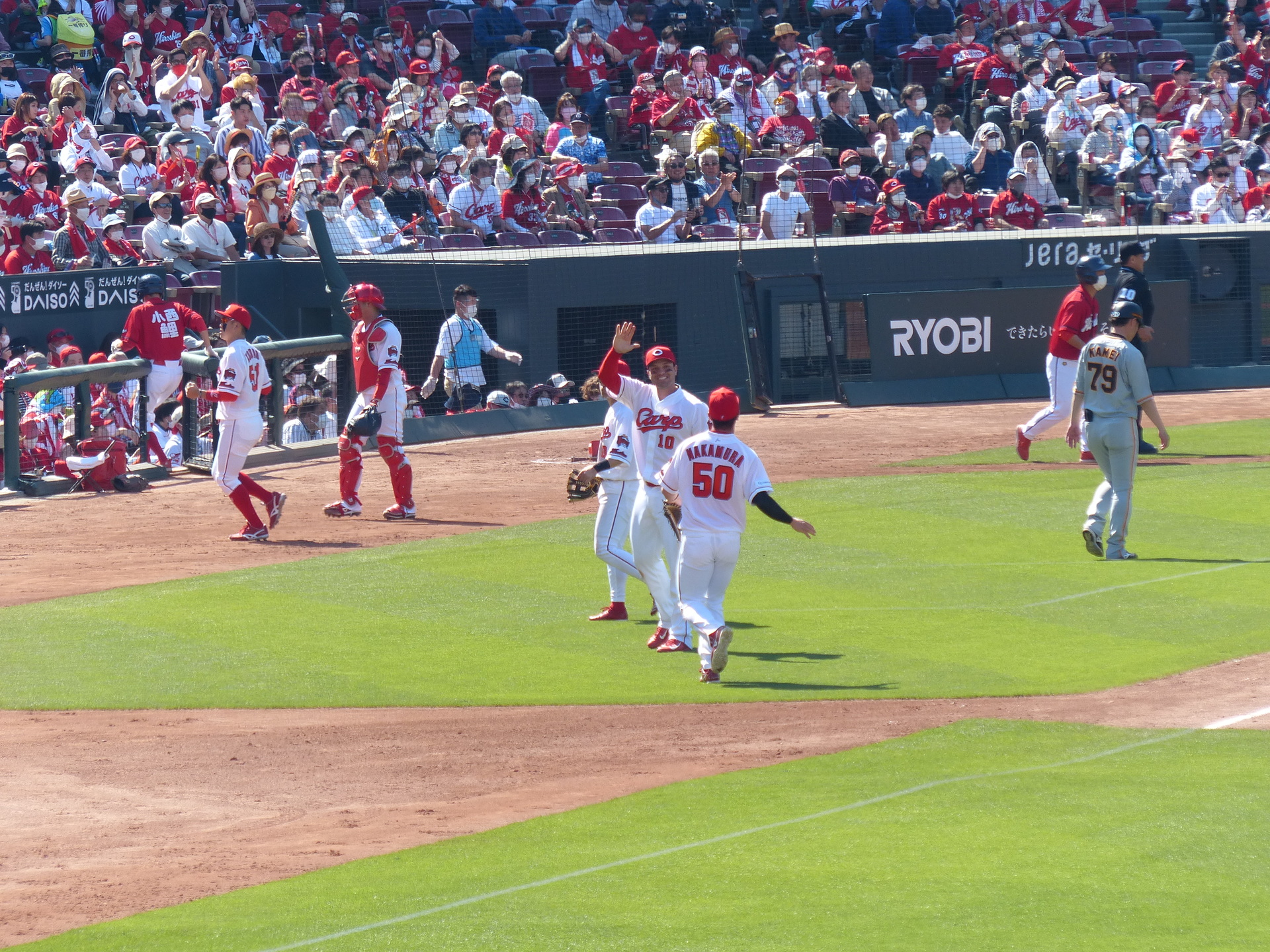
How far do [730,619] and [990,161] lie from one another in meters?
15.8

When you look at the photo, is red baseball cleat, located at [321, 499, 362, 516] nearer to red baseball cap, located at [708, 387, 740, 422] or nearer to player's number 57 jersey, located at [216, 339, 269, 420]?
player's number 57 jersey, located at [216, 339, 269, 420]

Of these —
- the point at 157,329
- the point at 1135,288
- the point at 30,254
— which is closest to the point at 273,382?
the point at 157,329

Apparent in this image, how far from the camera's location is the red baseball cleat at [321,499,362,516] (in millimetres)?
15828

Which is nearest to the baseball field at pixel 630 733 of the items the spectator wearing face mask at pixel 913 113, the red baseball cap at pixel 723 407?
the red baseball cap at pixel 723 407

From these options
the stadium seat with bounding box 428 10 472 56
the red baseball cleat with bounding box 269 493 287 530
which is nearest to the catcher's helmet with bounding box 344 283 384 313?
the red baseball cleat with bounding box 269 493 287 530

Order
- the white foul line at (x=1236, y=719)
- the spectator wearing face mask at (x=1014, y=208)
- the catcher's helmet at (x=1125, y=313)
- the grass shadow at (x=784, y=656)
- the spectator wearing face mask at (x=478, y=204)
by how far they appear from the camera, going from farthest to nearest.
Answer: the spectator wearing face mask at (x=1014, y=208), the spectator wearing face mask at (x=478, y=204), the catcher's helmet at (x=1125, y=313), the grass shadow at (x=784, y=656), the white foul line at (x=1236, y=719)

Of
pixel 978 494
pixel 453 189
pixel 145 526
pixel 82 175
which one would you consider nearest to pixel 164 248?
pixel 82 175

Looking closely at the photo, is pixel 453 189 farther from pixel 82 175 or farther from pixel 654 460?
pixel 654 460

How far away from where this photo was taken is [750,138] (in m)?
25.9

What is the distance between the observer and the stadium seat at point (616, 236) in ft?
75.7

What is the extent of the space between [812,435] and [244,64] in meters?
10.00

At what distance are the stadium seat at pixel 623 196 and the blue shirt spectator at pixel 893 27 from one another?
7.41 m

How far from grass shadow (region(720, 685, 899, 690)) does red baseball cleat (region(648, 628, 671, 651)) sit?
910 millimetres

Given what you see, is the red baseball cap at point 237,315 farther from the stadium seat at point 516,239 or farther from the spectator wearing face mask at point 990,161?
the spectator wearing face mask at point 990,161
